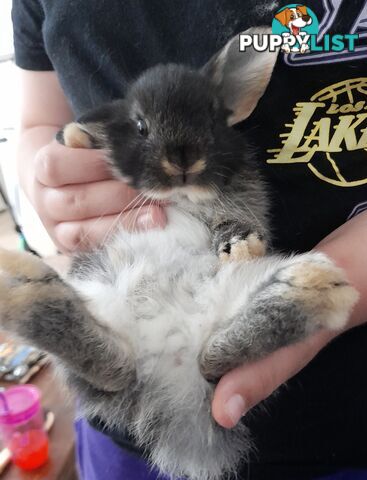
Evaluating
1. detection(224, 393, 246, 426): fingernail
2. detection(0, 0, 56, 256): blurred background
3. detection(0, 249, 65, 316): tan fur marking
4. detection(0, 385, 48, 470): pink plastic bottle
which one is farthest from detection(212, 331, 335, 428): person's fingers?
detection(0, 0, 56, 256): blurred background

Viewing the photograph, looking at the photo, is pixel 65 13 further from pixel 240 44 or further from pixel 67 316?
pixel 67 316

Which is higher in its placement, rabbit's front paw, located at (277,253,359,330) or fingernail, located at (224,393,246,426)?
rabbit's front paw, located at (277,253,359,330)

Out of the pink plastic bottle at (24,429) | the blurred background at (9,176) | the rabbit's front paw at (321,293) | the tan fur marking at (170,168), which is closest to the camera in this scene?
the rabbit's front paw at (321,293)

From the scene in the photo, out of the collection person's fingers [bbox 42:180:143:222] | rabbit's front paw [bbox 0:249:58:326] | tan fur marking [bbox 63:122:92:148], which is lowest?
person's fingers [bbox 42:180:143:222]

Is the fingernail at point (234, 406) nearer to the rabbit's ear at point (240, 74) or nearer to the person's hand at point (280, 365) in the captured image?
the person's hand at point (280, 365)

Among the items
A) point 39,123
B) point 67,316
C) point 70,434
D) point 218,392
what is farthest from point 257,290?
point 70,434

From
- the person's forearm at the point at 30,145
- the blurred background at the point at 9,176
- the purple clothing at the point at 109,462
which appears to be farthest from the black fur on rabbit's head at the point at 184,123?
the blurred background at the point at 9,176

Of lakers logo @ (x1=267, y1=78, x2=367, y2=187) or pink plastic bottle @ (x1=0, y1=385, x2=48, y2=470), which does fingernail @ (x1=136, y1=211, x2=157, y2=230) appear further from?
pink plastic bottle @ (x1=0, y1=385, x2=48, y2=470)

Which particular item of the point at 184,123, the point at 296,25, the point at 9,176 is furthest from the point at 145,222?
the point at 9,176
